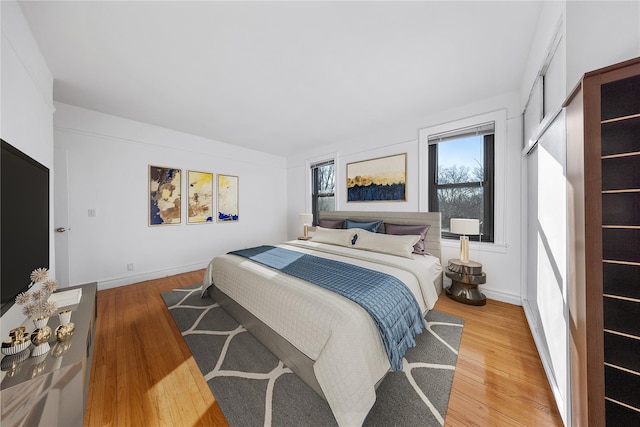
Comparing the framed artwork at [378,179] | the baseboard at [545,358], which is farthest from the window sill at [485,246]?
the framed artwork at [378,179]

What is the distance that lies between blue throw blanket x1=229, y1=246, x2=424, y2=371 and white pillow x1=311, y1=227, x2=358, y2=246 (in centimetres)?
90

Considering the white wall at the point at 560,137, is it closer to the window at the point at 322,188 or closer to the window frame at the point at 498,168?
the window frame at the point at 498,168

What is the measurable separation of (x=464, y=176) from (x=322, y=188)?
2707 mm

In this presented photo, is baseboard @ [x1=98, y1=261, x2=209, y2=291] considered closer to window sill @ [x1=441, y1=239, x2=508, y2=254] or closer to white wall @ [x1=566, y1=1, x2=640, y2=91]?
window sill @ [x1=441, y1=239, x2=508, y2=254]

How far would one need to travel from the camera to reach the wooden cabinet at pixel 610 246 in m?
0.86

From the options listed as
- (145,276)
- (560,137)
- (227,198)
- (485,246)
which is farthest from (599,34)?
(145,276)

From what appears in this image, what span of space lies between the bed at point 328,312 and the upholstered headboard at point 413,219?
0.04 feet

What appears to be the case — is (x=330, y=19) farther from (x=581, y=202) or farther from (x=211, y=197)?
(x=211, y=197)

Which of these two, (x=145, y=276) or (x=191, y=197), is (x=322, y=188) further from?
(x=145, y=276)

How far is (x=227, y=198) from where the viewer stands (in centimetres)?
449

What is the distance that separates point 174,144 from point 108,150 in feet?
2.84

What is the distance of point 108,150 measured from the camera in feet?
10.4

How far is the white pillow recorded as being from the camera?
10.7 feet

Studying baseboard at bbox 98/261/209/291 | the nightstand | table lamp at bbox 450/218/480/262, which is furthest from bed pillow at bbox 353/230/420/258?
baseboard at bbox 98/261/209/291
